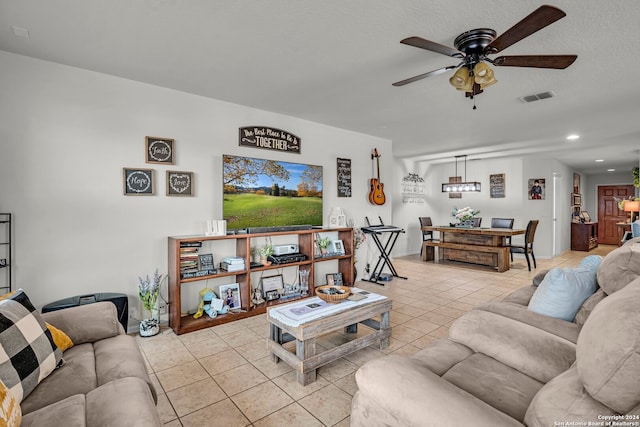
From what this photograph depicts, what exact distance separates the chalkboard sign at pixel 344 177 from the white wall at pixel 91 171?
1.81 m

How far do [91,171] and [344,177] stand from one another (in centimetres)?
321

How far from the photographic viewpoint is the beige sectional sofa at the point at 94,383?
1.17 meters

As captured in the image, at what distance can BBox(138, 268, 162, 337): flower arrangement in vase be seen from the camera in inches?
119

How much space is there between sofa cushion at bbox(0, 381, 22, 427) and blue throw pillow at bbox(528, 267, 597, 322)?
2.55 metres

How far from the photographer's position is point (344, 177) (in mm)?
4930

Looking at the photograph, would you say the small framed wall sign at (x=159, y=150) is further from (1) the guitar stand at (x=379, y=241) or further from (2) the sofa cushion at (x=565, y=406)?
(2) the sofa cushion at (x=565, y=406)

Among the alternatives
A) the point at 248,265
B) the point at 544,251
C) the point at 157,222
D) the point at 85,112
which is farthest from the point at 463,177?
the point at 85,112

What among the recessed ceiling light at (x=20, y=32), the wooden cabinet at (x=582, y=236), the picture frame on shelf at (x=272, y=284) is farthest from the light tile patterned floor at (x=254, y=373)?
the wooden cabinet at (x=582, y=236)

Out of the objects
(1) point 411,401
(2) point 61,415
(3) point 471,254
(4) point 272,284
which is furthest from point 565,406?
(3) point 471,254

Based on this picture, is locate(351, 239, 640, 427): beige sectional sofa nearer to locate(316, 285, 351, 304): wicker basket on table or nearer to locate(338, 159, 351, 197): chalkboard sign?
locate(316, 285, 351, 304): wicker basket on table

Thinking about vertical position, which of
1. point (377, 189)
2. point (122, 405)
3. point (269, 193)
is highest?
point (377, 189)

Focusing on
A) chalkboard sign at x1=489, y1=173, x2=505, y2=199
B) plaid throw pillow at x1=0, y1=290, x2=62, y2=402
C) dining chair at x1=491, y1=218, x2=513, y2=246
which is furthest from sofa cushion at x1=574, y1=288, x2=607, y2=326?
chalkboard sign at x1=489, y1=173, x2=505, y2=199

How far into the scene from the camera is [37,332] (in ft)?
5.00

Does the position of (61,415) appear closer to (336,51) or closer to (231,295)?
(231,295)
